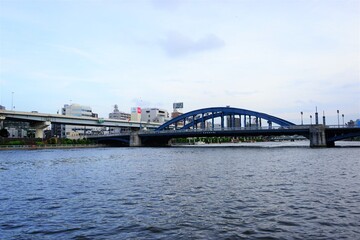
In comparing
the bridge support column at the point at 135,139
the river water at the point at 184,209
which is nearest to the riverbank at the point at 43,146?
the bridge support column at the point at 135,139

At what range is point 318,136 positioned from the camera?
4124 inches

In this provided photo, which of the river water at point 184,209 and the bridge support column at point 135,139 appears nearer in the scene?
the river water at point 184,209

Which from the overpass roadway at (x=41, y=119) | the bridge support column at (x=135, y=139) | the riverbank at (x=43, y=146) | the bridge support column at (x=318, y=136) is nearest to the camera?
the bridge support column at (x=318, y=136)

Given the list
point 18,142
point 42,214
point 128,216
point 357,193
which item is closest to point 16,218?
point 42,214

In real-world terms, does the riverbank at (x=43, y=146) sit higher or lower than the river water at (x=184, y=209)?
higher

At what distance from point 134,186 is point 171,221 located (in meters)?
12.3

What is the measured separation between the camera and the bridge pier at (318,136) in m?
105

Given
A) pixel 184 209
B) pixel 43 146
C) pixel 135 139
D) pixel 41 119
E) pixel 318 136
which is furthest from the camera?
pixel 135 139

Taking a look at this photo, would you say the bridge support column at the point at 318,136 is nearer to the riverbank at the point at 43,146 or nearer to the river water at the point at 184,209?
the river water at the point at 184,209

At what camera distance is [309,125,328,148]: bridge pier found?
104512mm

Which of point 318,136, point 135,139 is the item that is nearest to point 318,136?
point 318,136

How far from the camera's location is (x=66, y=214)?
19.2m

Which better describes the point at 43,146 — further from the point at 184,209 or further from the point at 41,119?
the point at 184,209

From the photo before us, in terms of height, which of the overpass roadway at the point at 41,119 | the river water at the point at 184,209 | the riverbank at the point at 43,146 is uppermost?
the overpass roadway at the point at 41,119
